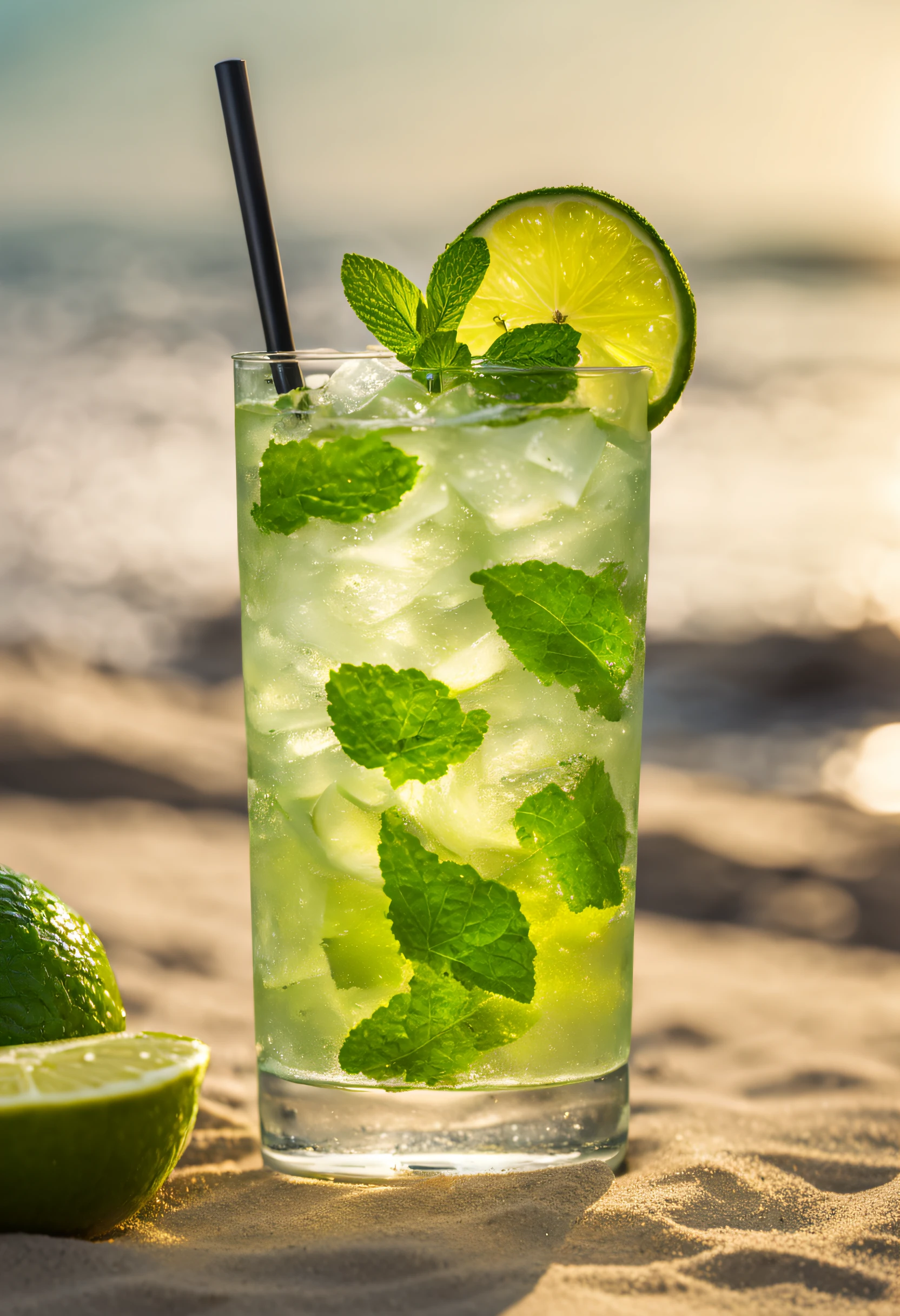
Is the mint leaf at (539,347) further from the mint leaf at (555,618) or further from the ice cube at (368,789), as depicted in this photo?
the ice cube at (368,789)

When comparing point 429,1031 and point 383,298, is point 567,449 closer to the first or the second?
point 383,298

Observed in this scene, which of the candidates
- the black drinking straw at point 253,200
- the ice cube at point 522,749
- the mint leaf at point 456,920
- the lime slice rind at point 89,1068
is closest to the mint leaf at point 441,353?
the black drinking straw at point 253,200

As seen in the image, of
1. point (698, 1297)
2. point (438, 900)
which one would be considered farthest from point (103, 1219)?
point (698, 1297)

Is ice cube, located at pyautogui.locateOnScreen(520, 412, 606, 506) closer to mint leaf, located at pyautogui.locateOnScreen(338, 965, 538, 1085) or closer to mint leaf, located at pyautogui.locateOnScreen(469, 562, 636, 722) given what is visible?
mint leaf, located at pyautogui.locateOnScreen(469, 562, 636, 722)

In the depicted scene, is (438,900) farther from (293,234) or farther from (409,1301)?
(293,234)

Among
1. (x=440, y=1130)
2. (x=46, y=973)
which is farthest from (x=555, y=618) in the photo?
(x=46, y=973)

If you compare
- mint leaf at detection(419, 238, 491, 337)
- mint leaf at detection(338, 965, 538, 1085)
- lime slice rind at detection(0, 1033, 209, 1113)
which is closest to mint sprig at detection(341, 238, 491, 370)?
mint leaf at detection(419, 238, 491, 337)
